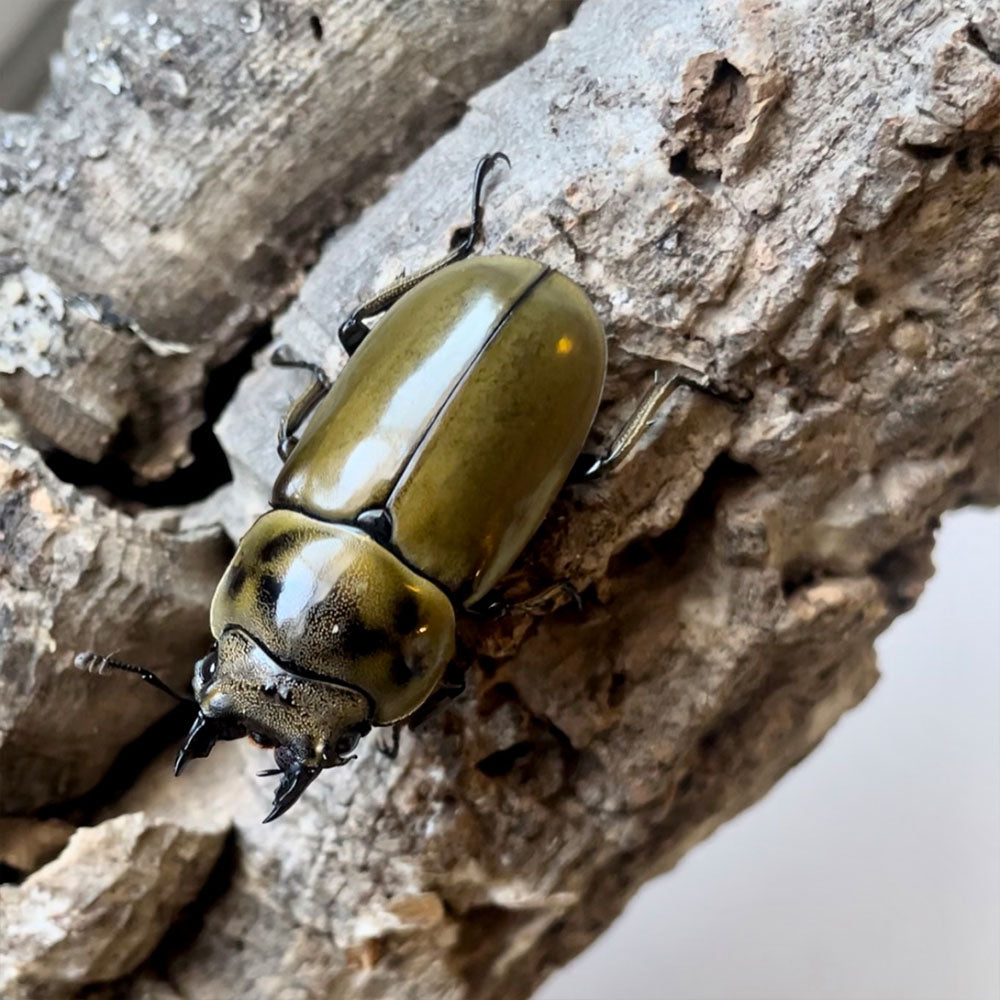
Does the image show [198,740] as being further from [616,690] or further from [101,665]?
[616,690]

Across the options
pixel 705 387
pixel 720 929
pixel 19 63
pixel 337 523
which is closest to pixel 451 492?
pixel 337 523

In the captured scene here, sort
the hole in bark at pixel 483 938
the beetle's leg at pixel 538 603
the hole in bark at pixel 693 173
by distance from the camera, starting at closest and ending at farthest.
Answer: the hole in bark at pixel 693 173 → the beetle's leg at pixel 538 603 → the hole in bark at pixel 483 938

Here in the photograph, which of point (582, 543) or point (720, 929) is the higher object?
point (582, 543)

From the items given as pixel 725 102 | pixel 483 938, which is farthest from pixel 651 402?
pixel 483 938

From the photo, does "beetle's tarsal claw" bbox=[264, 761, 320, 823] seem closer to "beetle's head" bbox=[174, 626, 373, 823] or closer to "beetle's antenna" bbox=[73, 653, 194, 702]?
"beetle's head" bbox=[174, 626, 373, 823]

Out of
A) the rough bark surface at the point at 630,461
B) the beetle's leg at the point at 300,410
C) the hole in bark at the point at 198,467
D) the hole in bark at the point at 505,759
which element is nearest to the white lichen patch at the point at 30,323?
the rough bark surface at the point at 630,461

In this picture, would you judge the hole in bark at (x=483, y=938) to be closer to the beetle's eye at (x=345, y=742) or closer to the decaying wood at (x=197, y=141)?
the beetle's eye at (x=345, y=742)

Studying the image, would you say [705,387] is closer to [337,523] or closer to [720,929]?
[337,523]
